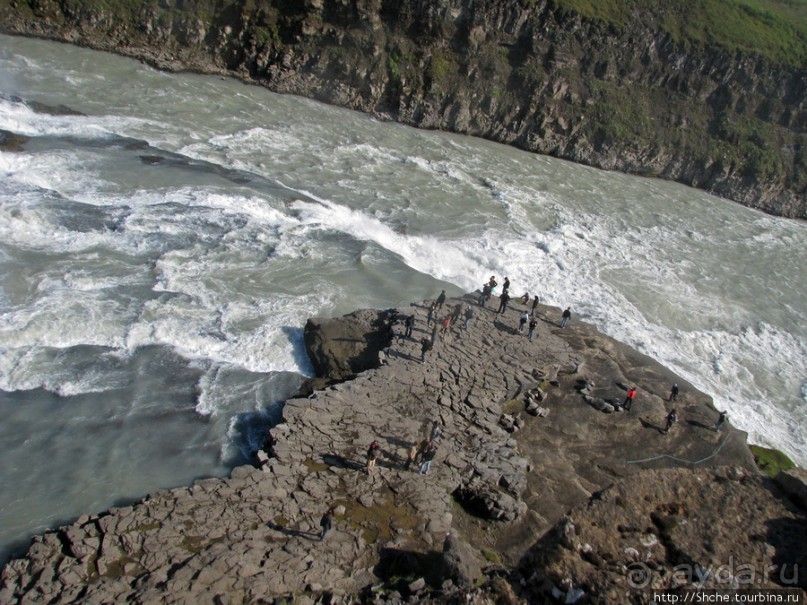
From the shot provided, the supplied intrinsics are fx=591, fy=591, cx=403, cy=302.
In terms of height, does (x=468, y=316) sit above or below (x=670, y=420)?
above

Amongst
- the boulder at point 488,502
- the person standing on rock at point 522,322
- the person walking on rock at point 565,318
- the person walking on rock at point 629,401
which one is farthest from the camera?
the person walking on rock at point 565,318

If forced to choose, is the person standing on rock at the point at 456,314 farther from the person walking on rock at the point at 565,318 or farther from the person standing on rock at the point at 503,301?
the person walking on rock at the point at 565,318

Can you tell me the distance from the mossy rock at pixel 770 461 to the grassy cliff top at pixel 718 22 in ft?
170

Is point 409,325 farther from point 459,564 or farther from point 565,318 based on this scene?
point 459,564

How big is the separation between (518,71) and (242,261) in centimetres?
4244

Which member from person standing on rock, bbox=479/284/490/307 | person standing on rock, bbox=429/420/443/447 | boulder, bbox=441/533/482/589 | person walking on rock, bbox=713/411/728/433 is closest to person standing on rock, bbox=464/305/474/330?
person standing on rock, bbox=479/284/490/307

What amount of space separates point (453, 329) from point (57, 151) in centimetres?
2589

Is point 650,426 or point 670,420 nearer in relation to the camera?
point 670,420

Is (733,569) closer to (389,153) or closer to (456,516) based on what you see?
(456,516)

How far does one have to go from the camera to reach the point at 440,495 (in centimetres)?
1841

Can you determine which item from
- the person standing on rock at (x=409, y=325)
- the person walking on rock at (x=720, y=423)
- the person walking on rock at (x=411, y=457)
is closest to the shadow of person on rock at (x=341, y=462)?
the person walking on rock at (x=411, y=457)

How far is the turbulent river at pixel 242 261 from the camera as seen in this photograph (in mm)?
20344

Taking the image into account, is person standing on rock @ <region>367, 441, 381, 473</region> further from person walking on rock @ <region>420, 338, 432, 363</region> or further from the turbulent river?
person walking on rock @ <region>420, 338, 432, 363</region>

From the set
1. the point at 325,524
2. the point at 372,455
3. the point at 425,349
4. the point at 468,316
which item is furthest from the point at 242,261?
the point at 325,524
